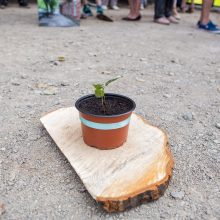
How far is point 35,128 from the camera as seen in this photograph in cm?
164

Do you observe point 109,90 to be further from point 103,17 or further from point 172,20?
point 172,20

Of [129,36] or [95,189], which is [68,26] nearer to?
[129,36]

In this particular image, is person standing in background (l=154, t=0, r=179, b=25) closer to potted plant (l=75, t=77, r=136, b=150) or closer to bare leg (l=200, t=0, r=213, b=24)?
bare leg (l=200, t=0, r=213, b=24)

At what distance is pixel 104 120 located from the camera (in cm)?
126

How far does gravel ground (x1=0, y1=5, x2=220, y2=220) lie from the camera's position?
46.4 inches

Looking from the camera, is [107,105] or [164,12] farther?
[164,12]

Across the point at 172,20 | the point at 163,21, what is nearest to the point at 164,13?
the point at 172,20

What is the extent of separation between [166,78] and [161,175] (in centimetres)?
133

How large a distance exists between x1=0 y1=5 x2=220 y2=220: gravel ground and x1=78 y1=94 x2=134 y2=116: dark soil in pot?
0.25 metres

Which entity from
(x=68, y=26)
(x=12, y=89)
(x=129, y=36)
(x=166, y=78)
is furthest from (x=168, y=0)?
(x=12, y=89)

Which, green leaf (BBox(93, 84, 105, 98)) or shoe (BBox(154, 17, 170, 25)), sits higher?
green leaf (BBox(93, 84, 105, 98))

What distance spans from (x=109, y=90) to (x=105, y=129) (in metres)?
0.88

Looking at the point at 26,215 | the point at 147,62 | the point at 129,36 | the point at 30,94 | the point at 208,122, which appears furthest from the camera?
the point at 129,36

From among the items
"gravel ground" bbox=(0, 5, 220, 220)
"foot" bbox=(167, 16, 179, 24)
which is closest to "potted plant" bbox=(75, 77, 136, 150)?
"gravel ground" bbox=(0, 5, 220, 220)
